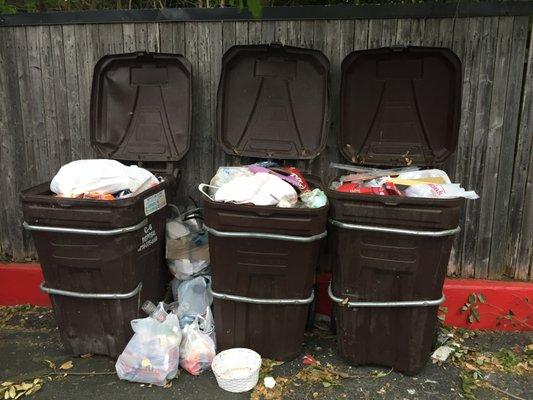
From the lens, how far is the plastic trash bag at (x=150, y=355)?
2.76m

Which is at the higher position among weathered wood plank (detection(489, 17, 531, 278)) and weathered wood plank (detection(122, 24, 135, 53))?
weathered wood plank (detection(122, 24, 135, 53))

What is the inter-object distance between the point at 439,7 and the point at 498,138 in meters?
0.99

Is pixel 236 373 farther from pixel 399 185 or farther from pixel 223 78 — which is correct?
pixel 223 78

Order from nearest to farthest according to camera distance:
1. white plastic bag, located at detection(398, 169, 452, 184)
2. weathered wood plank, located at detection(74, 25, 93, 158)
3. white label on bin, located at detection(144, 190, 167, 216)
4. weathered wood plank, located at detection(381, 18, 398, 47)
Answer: white label on bin, located at detection(144, 190, 167, 216) → white plastic bag, located at detection(398, 169, 452, 184) → weathered wood plank, located at detection(381, 18, 398, 47) → weathered wood plank, located at detection(74, 25, 93, 158)

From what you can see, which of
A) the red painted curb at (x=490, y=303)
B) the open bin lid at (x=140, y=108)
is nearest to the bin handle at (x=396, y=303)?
the red painted curb at (x=490, y=303)

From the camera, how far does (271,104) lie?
11.3 feet

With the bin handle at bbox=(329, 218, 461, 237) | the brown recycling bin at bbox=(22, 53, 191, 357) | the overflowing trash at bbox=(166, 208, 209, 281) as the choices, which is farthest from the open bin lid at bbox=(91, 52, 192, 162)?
the bin handle at bbox=(329, 218, 461, 237)

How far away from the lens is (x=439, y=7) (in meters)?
3.19

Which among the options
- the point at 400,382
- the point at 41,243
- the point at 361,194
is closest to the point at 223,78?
the point at 361,194

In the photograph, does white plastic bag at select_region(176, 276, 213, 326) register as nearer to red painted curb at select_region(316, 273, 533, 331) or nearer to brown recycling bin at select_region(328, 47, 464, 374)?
brown recycling bin at select_region(328, 47, 464, 374)

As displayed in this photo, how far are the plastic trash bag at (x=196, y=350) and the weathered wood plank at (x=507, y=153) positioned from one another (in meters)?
2.15

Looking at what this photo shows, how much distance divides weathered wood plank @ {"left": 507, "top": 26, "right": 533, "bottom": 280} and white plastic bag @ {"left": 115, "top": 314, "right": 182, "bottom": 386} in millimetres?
2487

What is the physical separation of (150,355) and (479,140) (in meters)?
2.64

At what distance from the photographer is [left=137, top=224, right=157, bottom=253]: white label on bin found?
2.96m
